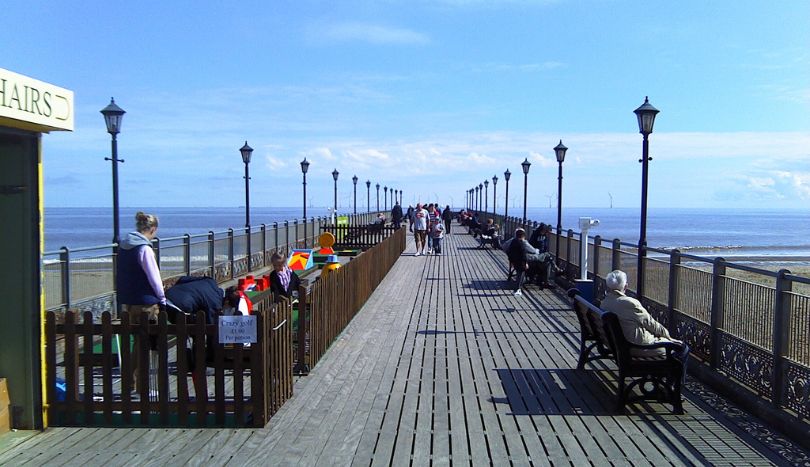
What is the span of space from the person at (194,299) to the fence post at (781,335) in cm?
512

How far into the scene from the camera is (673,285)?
9664mm

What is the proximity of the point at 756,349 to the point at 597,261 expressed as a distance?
26.0 ft

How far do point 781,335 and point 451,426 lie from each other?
2.97 metres

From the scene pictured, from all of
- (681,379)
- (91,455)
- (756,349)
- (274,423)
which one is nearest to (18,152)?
(91,455)

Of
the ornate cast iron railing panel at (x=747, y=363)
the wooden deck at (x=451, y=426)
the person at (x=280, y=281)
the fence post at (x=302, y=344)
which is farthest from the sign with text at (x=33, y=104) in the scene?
the ornate cast iron railing panel at (x=747, y=363)

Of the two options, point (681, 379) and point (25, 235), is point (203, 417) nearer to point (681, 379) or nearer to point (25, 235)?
point (25, 235)

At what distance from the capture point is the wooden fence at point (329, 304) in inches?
A: 340

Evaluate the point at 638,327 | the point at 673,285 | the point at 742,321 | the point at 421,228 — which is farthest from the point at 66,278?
the point at 421,228

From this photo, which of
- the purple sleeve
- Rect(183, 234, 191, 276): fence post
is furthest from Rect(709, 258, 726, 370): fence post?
Rect(183, 234, 191, 276): fence post

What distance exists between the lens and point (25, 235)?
20.2 feet

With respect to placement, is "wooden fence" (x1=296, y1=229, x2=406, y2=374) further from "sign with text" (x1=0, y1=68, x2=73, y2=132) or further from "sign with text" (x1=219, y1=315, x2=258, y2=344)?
"sign with text" (x1=0, y1=68, x2=73, y2=132)

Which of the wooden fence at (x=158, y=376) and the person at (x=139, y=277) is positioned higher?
the person at (x=139, y=277)

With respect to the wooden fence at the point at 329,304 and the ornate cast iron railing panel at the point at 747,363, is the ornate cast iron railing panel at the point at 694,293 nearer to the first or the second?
the ornate cast iron railing panel at the point at 747,363

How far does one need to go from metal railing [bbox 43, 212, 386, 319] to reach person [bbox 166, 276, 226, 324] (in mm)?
1387
